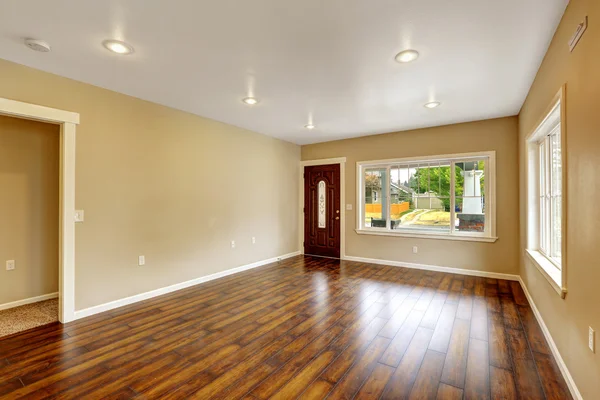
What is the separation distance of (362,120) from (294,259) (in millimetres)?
3160

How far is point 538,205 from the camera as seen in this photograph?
354 cm

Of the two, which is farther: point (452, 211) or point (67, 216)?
point (452, 211)

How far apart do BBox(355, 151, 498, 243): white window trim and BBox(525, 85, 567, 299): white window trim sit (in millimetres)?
1112

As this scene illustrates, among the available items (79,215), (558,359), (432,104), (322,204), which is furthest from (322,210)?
(558,359)

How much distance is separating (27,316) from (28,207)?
1363 millimetres

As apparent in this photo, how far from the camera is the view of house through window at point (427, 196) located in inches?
197

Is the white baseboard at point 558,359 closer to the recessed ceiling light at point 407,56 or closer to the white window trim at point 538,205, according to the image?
the white window trim at point 538,205

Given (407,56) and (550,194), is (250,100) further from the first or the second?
(550,194)

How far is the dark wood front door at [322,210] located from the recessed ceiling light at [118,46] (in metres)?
4.46

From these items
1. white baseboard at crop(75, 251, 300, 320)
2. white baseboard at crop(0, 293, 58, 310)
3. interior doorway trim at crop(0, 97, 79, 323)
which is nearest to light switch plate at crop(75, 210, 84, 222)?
interior doorway trim at crop(0, 97, 79, 323)

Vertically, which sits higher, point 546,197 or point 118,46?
point 118,46

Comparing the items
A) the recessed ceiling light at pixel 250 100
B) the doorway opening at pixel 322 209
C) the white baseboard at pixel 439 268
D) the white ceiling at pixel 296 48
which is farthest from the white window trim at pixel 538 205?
the doorway opening at pixel 322 209

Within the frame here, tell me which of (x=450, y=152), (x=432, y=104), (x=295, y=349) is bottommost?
(x=295, y=349)

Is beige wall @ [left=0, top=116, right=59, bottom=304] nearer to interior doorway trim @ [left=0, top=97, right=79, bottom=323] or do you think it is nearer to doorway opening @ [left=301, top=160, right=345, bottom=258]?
interior doorway trim @ [left=0, top=97, right=79, bottom=323]
